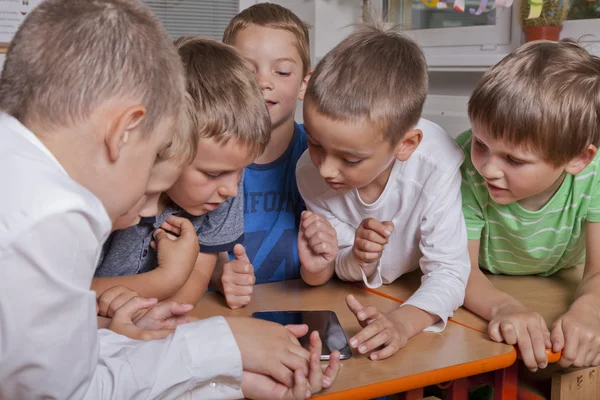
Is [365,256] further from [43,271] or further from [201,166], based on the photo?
[43,271]

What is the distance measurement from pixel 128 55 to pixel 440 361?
0.60 metres

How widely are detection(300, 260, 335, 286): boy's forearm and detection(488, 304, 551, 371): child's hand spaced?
34 cm

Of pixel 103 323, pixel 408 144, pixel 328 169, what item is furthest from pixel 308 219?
pixel 103 323

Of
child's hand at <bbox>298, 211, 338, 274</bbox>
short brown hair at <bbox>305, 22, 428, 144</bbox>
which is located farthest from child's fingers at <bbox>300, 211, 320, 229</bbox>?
short brown hair at <bbox>305, 22, 428, 144</bbox>

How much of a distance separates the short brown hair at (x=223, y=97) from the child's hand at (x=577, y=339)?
23.0 inches

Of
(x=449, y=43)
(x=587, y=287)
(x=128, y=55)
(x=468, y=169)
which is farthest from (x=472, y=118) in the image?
(x=449, y=43)

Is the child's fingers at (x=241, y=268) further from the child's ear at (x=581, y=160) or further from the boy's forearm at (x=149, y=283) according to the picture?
the child's ear at (x=581, y=160)

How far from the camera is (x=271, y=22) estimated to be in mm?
1578

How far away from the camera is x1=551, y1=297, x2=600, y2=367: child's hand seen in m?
1.09

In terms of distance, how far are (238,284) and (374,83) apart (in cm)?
43

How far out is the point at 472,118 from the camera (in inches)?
49.4

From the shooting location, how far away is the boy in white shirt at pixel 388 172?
1219mm

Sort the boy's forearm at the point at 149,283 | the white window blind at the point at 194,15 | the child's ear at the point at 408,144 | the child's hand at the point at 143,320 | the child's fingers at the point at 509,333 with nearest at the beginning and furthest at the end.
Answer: the child's hand at the point at 143,320 < the child's fingers at the point at 509,333 < the boy's forearm at the point at 149,283 < the child's ear at the point at 408,144 < the white window blind at the point at 194,15

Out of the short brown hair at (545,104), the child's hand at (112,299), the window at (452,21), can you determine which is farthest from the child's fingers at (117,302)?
the window at (452,21)
